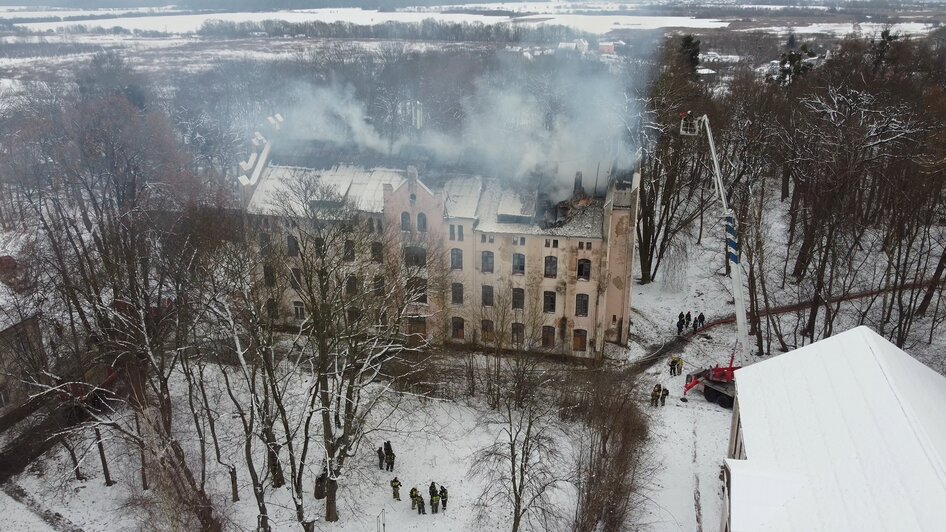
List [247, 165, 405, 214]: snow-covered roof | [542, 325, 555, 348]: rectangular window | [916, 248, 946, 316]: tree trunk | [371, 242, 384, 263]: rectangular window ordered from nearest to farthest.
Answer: [371, 242, 384, 263]: rectangular window, [916, 248, 946, 316]: tree trunk, [247, 165, 405, 214]: snow-covered roof, [542, 325, 555, 348]: rectangular window

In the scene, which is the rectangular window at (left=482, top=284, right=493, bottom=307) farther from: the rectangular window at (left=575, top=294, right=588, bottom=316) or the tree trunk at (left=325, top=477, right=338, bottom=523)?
the tree trunk at (left=325, top=477, right=338, bottom=523)

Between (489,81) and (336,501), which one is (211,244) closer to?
(336,501)

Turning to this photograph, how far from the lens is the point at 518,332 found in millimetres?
37906

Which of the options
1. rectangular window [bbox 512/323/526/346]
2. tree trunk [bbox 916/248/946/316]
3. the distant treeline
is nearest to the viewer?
rectangular window [bbox 512/323/526/346]

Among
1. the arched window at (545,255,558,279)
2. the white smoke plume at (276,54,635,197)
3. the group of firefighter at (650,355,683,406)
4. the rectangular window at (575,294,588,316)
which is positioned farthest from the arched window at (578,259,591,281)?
the group of firefighter at (650,355,683,406)

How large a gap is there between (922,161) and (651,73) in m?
24.6

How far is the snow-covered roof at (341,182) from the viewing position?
3919 cm

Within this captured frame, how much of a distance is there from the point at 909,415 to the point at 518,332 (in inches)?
804

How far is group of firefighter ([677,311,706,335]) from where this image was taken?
42.1 m

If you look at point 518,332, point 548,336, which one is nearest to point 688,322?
point 548,336

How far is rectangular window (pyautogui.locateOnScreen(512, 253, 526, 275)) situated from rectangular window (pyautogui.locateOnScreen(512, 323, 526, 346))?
2958 mm

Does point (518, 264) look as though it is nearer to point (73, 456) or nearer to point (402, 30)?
point (73, 456)

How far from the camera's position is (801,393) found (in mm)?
24188

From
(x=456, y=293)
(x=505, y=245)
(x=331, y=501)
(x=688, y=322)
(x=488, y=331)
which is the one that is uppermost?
(x=505, y=245)
